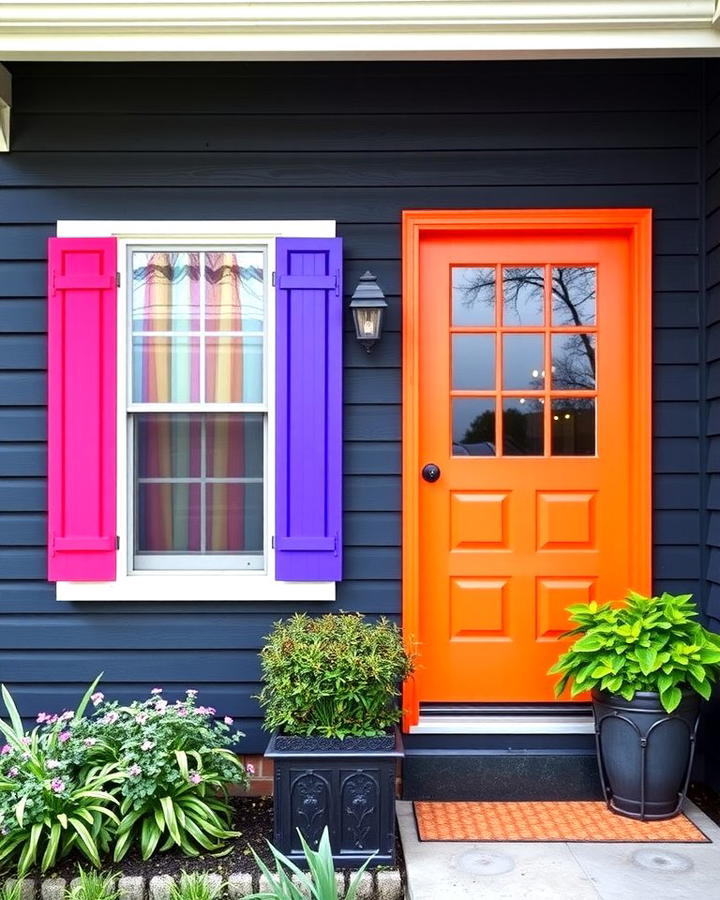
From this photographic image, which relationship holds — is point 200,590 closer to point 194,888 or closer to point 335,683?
point 335,683

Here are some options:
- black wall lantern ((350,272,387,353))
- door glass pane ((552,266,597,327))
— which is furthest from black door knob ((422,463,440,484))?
door glass pane ((552,266,597,327))

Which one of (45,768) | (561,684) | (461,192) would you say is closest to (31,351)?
(45,768)

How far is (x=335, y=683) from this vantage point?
2613 millimetres

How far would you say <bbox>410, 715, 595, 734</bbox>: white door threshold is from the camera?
3.11 meters

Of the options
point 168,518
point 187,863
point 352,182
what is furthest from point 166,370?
point 187,863

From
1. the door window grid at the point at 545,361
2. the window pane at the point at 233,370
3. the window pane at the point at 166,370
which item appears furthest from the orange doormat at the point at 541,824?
the window pane at the point at 166,370

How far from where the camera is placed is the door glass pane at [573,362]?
10.7 feet

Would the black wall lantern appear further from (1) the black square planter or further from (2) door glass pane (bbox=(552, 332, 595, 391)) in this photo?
(1) the black square planter

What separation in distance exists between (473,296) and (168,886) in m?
2.38

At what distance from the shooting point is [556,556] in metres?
3.23

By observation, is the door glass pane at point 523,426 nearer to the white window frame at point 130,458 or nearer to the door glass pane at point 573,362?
the door glass pane at point 573,362

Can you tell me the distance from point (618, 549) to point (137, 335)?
2126 millimetres

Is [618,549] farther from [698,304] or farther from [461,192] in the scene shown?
[461,192]

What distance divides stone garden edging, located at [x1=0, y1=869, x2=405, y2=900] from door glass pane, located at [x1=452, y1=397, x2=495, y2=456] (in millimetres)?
1583
